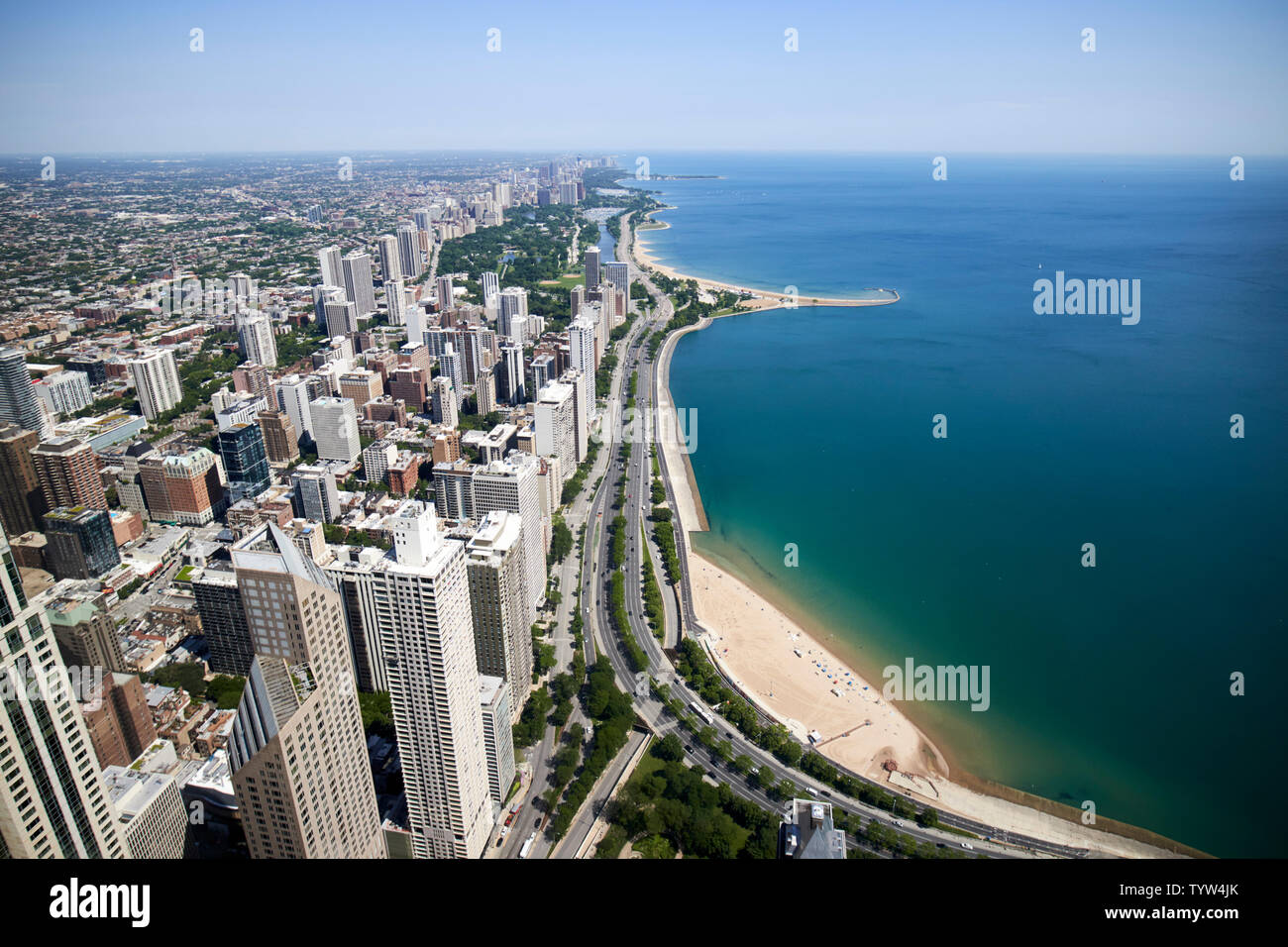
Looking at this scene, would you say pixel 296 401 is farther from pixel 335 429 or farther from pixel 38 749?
pixel 38 749

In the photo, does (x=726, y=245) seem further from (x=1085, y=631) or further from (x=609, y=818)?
(x=609, y=818)

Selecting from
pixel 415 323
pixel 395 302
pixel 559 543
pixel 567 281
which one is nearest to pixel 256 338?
pixel 415 323

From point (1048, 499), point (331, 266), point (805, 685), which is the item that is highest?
point (331, 266)

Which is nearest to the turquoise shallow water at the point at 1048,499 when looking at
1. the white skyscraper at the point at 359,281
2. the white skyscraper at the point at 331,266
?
the white skyscraper at the point at 359,281

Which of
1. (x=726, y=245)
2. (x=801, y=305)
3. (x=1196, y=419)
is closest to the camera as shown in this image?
(x=1196, y=419)

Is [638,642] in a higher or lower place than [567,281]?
lower
